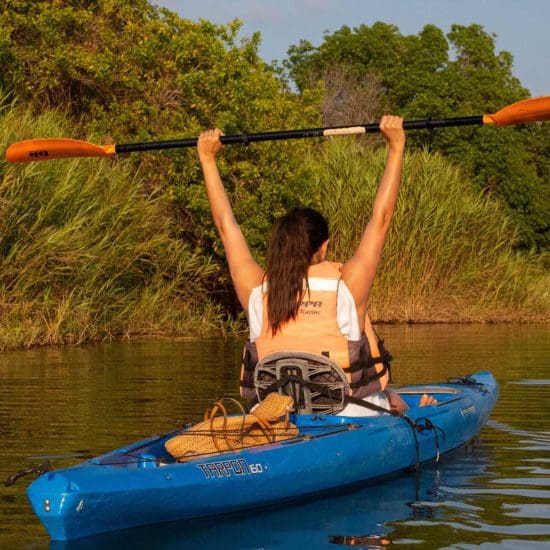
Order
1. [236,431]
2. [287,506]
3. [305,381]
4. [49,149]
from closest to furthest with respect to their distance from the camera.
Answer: [287,506] < [236,431] < [305,381] < [49,149]

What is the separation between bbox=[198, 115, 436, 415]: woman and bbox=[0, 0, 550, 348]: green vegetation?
354 inches

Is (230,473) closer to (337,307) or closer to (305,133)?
(337,307)

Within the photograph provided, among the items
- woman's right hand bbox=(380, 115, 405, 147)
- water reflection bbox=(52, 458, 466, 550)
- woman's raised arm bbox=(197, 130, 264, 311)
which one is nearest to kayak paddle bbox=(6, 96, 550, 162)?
woman's right hand bbox=(380, 115, 405, 147)

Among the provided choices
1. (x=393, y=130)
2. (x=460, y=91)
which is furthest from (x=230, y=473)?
(x=460, y=91)

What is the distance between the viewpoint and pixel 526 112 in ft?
27.9

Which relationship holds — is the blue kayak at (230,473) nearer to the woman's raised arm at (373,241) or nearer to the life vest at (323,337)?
the life vest at (323,337)

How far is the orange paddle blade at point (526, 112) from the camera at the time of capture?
8438 millimetres

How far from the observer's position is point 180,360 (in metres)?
14.3

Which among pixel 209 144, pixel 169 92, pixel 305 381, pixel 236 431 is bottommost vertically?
pixel 236 431

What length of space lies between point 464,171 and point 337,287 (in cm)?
2902

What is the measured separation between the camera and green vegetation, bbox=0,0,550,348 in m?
16.5

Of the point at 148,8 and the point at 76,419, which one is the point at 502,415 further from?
the point at 148,8

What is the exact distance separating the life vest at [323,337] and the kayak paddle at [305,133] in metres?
1.35

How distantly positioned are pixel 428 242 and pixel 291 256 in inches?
603
